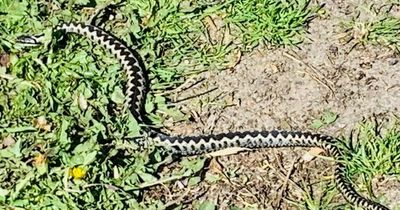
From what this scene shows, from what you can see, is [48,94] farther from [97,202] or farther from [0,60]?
[97,202]

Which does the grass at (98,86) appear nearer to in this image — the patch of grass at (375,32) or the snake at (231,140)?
the snake at (231,140)

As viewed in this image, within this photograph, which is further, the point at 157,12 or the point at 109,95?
the point at 157,12

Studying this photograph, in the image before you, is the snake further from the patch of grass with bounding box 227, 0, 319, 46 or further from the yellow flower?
the patch of grass with bounding box 227, 0, 319, 46

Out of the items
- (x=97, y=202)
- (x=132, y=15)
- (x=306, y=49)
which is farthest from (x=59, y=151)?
(x=306, y=49)

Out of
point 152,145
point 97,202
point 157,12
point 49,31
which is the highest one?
point 157,12

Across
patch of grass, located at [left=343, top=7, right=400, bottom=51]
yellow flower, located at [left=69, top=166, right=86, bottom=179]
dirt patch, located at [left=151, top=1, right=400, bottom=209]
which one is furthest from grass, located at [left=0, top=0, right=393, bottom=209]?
patch of grass, located at [left=343, top=7, right=400, bottom=51]

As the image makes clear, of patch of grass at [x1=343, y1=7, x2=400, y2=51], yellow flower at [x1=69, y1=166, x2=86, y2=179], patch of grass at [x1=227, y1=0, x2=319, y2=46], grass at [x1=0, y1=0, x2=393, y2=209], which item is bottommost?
yellow flower at [x1=69, y1=166, x2=86, y2=179]

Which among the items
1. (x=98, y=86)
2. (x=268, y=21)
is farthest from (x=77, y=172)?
(x=268, y=21)

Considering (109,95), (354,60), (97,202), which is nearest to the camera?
(97,202)
